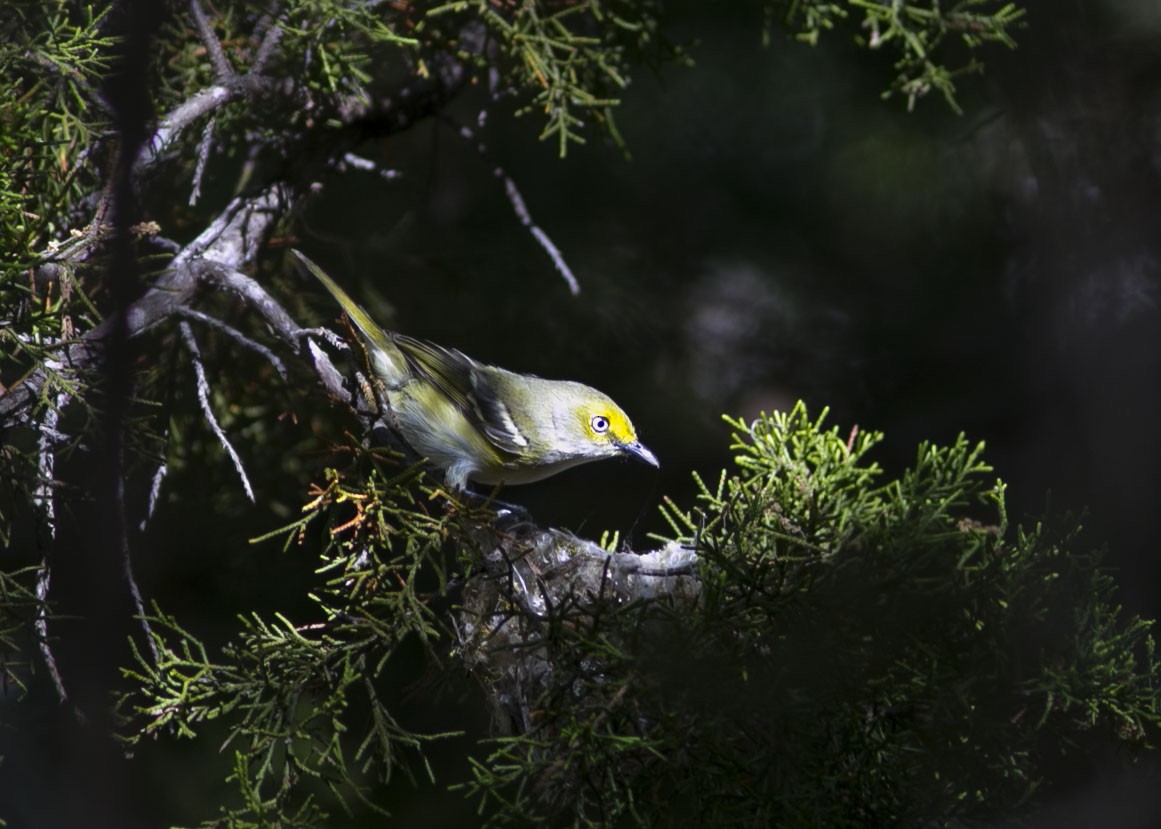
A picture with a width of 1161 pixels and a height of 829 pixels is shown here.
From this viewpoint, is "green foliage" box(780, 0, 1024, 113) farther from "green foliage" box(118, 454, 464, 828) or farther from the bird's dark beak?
"green foliage" box(118, 454, 464, 828)

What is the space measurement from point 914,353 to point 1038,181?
0.92 m

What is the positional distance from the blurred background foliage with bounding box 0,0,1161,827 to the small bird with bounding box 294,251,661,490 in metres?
0.49

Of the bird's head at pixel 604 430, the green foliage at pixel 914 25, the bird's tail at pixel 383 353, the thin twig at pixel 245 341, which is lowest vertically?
the bird's head at pixel 604 430

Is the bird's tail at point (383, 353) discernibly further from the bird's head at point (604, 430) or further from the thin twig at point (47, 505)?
the thin twig at point (47, 505)

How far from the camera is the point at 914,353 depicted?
4512mm

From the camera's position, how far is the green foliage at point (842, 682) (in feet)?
5.90

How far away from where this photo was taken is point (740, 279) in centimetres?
477

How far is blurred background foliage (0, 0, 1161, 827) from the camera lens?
349 centimetres

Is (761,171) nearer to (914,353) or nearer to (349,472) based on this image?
(914,353)

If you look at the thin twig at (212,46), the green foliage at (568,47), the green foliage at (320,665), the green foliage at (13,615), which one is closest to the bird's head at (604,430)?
the green foliage at (568,47)

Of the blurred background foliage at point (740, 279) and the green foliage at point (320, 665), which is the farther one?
the blurred background foliage at point (740, 279)

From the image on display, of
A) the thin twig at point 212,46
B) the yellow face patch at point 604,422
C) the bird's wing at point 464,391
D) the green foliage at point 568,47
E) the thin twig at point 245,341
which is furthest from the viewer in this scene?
the yellow face patch at point 604,422

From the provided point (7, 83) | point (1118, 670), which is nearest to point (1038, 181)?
point (1118, 670)

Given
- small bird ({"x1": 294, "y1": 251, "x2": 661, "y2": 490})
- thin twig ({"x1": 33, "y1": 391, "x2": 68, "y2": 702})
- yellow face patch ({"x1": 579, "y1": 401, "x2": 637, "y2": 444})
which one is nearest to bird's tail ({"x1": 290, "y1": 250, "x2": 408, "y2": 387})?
small bird ({"x1": 294, "y1": 251, "x2": 661, "y2": 490})
